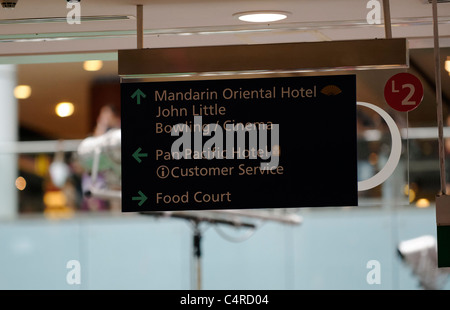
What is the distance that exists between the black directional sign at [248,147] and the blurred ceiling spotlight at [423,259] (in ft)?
10.9

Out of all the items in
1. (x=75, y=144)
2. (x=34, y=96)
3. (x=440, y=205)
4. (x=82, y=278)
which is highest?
(x=34, y=96)

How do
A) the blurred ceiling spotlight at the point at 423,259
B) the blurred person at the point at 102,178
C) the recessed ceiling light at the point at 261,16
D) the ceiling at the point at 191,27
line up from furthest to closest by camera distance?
A: the blurred person at the point at 102,178
the blurred ceiling spotlight at the point at 423,259
the recessed ceiling light at the point at 261,16
the ceiling at the point at 191,27

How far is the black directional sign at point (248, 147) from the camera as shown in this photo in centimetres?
304

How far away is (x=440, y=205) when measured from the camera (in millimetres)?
2965

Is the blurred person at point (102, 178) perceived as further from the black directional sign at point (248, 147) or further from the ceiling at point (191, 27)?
the black directional sign at point (248, 147)

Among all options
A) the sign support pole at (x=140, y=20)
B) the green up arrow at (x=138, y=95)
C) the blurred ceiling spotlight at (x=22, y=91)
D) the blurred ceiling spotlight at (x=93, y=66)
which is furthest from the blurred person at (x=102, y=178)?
the green up arrow at (x=138, y=95)

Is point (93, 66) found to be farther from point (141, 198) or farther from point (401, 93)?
point (401, 93)

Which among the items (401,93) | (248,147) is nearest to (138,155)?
(248,147)

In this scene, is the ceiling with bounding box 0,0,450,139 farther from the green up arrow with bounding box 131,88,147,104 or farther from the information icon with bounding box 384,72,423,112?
the green up arrow with bounding box 131,88,147,104

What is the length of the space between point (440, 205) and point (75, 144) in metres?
4.36

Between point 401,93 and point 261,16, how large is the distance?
2.45ft

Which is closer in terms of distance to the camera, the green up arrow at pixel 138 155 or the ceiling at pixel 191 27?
the green up arrow at pixel 138 155

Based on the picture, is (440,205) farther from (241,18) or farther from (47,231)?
(47,231)

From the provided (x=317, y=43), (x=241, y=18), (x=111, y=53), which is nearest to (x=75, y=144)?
(x=111, y=53)
